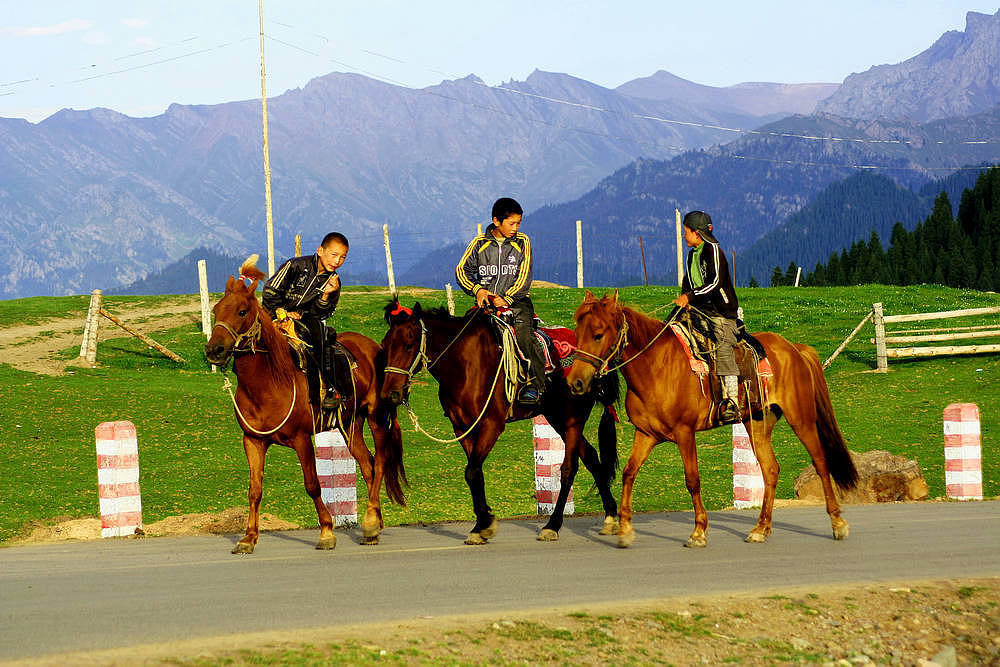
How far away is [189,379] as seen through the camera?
36.1 m

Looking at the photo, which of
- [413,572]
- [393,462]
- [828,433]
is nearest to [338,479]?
[393,462]

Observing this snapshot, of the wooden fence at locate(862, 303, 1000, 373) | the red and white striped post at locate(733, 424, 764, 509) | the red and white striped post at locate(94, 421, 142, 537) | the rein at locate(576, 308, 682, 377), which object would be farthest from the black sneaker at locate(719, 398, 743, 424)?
the wooden fence at locate(862, 303, 1000, 373)

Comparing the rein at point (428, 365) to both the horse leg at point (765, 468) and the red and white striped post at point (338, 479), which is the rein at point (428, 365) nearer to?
the red and white striped post at point (338, 479)

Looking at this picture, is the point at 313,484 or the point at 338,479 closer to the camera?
the point at 313,484

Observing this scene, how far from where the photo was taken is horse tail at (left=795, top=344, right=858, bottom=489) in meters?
13.9

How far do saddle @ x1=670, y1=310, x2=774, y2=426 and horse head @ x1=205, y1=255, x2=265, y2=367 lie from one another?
449 cm

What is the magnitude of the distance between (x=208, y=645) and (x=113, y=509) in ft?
24.0

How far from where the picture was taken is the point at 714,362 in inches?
506

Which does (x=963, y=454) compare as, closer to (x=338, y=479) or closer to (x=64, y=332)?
(x=338, y=479)

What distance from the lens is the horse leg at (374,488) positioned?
13133mm

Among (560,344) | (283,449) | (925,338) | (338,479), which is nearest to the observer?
(560,344)

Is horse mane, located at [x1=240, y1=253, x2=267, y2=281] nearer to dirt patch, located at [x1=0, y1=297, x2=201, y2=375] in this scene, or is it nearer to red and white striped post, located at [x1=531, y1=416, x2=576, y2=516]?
red and white striped post, located at [x1=531, y1=416, x2=576, y2=516]

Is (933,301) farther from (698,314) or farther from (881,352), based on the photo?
(698,314)

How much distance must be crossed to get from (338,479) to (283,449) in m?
10.8
